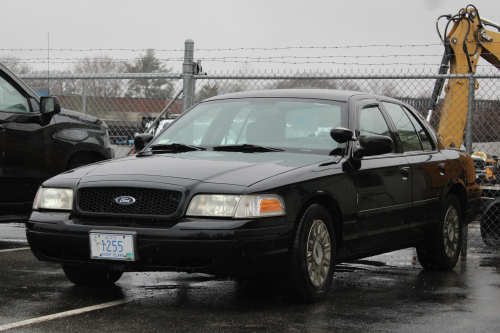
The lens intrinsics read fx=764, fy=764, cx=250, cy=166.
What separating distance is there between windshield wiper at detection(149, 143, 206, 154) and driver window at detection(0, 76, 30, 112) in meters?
2.37

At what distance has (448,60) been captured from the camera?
1314 centimetres

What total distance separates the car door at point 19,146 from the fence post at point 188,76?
78.5 inches

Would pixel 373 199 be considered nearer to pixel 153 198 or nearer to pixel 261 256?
pixel 261 256

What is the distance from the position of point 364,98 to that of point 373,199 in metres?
0.97

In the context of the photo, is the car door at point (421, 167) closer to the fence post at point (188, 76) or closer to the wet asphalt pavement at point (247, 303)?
the wet asphalt pavement at point (247, 303)

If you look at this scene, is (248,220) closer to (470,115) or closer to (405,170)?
(405,170)

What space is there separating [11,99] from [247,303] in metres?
3.88

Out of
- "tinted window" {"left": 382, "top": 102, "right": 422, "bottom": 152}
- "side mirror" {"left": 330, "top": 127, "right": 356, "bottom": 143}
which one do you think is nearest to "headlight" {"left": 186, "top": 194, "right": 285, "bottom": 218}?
"side mirror" {"left": 330, "top": 127, "right": 356, "bottom": 143}

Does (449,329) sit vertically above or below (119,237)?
below

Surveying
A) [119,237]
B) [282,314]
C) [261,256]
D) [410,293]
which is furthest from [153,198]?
[410,293]

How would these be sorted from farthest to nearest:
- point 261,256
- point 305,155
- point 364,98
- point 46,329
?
point 364,98 → point 305,155 → point 261,256 → point 46,329

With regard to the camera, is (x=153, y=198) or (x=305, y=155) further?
(x=305, y=155)

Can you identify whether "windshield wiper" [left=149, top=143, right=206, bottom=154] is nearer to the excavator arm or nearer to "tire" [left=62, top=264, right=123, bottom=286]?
"tire" [left=62, top=264, right=123, bottom=286]

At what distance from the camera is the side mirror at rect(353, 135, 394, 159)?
18.6ft
